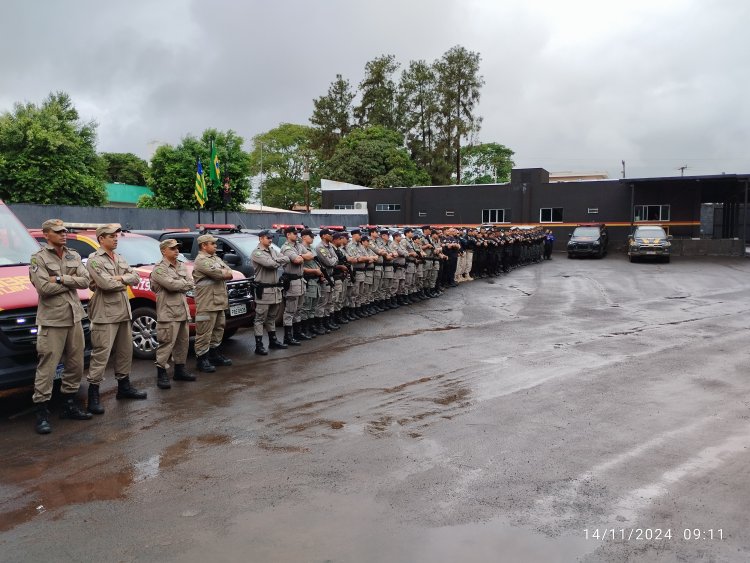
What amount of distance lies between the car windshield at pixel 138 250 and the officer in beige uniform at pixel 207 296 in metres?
1.78

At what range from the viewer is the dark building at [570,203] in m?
38.3

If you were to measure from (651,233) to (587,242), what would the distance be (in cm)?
341

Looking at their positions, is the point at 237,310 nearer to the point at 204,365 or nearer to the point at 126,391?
the point at 204,365

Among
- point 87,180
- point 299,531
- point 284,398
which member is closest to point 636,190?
point 87,180

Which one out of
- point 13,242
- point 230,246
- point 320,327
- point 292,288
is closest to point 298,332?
point 320,327

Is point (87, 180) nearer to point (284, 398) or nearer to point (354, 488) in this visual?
point (284, 398)

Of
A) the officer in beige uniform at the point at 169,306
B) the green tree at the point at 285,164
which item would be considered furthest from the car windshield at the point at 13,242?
the green tree at the point at 285,164

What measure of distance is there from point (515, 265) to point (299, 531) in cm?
2426

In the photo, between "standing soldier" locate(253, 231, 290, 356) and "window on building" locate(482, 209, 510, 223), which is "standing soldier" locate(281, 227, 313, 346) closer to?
"standing soldier" locate(253, 231, 290, 356)

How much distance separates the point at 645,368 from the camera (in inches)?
342

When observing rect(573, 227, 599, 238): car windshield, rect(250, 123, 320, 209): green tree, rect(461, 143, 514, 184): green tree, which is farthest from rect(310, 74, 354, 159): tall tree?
rect(573, 227, 599, 238): car windshield

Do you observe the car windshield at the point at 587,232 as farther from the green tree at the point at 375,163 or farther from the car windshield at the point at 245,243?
the car windshield at the point at 245,243

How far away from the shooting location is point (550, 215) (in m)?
43.2

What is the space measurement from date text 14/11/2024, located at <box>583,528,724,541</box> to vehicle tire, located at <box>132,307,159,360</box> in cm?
717
